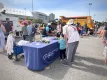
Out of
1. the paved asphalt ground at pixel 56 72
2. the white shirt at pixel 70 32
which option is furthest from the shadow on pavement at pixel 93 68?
the white shirt at pixel 70 32

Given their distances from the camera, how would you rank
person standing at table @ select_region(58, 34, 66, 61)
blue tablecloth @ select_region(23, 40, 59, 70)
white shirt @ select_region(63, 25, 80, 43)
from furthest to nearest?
1. person standing at table @ select_region(58, 34, 66, 61)
2. white shirt @ select_region(63, 25, 80, 43)
3. blue tablecloth @ select_region(23, 40, 59, 70)

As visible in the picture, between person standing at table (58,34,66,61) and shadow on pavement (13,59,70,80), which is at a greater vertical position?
person standing at table (58,34,66,61)

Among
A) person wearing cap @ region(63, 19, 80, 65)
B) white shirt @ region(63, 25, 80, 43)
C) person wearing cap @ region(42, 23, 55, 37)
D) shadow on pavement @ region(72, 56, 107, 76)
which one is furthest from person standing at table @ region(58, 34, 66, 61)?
person wearing cap @ region(42, 23, 55, 37)

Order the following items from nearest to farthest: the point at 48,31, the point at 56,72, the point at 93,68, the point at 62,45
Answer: the point at 56,72
the point at 93,68
the point at 62,45
the point at 48,31

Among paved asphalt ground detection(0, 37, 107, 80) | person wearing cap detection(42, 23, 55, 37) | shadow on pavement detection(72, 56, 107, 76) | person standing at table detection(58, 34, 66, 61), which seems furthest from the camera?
person wearing cap detection(42, 23, 55, 37)

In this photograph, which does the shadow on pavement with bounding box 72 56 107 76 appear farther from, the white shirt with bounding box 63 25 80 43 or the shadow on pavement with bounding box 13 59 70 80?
the white shirt with bounding box 63 25 80 43

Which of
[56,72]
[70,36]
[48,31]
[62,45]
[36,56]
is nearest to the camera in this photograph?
[36,56]

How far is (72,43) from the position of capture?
4.72m

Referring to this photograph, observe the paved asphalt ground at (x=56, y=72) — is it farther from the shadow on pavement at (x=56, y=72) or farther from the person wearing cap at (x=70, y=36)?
the person wearing cap at (x=70, y=36)

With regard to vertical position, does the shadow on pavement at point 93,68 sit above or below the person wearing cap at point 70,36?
below

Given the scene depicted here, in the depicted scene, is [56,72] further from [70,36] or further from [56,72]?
[70,36]

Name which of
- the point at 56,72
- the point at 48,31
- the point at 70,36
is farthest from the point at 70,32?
the point at 48,31

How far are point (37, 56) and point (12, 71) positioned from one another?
1.10 m

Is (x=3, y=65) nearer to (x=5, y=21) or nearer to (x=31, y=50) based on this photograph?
(x=31, y=50)
